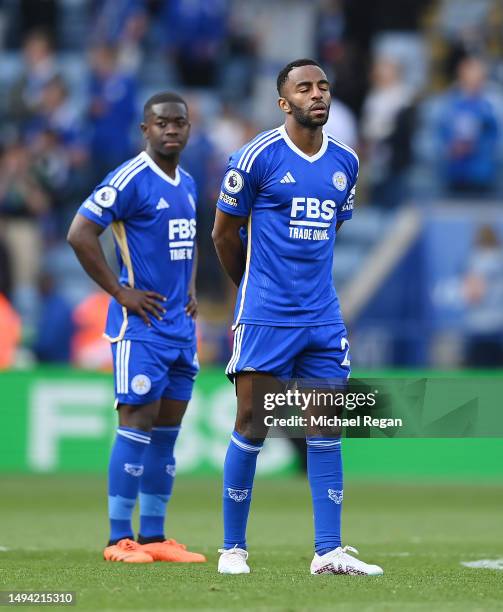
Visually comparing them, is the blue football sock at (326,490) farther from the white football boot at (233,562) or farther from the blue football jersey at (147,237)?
the blue football jersey at (147,237)

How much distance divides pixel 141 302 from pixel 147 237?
349 millimetres

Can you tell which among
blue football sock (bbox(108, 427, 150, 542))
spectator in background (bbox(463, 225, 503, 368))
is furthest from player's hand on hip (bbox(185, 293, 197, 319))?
spectator in background (bbox(463, 225, 503, 368))

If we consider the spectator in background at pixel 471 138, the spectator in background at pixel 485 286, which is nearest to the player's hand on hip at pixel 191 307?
the spectator in background at pixel 485 286

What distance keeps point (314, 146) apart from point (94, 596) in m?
2.25

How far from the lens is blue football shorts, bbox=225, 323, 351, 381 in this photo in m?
6.41

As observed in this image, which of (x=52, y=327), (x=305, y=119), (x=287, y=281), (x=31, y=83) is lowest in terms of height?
(x=52, y=327)

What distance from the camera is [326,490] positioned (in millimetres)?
6379

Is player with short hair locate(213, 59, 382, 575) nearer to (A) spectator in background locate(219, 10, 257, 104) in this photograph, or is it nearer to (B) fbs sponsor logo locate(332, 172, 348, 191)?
(B) fbs sponsor logo locate(332, 172, 348, 191)

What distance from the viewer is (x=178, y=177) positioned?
7.83m

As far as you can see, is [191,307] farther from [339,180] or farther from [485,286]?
[485,286]

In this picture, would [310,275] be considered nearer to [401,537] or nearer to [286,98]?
[286,98]

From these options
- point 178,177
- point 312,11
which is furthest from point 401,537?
point 312,11

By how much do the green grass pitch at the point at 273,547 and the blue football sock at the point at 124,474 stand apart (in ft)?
0.71

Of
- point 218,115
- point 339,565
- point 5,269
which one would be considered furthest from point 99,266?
point 218,115
